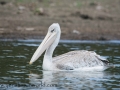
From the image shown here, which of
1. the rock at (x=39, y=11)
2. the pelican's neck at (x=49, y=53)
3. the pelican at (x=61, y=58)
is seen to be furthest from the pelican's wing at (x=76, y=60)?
the rock at (x=39, y=11)

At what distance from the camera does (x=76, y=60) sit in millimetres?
12781

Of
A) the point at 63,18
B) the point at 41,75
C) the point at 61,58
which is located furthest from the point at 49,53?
the point at 63,18

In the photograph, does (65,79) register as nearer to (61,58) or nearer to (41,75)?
(41,75)

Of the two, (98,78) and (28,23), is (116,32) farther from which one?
(98,78)

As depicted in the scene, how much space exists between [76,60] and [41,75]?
4.45ft

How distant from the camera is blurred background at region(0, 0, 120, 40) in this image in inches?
765

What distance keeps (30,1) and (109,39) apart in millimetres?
5528

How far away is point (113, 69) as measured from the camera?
13227mm

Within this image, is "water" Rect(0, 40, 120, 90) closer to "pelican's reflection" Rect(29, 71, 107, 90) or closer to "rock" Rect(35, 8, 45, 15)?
"pelican's reflection" Rect(29, 71, 107, 90)

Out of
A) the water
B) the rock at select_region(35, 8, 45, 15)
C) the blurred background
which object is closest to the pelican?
the water

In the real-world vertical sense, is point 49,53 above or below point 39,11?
below

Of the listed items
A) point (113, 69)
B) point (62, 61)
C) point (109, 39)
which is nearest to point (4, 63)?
point (62, 61)

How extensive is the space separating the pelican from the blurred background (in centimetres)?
573

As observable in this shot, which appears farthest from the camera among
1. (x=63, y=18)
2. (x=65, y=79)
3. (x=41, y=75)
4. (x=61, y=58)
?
(x=63, y=18)
